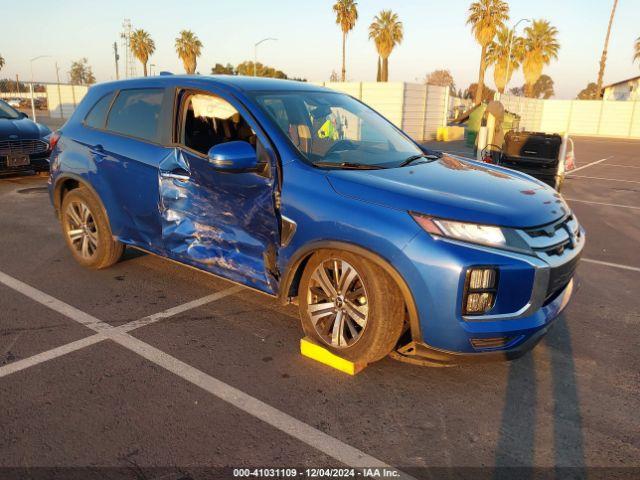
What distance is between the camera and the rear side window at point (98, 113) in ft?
15.8

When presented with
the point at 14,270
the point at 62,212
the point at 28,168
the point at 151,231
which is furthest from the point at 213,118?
the point at 28,168

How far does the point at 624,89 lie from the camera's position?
67.6 meters

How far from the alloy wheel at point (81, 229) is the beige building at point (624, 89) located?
6507 centimetres

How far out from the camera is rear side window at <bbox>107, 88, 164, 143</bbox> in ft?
14.0

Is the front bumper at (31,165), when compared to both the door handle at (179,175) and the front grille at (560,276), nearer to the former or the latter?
the door handle at (179,175)

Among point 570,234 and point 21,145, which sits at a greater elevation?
point 570,234

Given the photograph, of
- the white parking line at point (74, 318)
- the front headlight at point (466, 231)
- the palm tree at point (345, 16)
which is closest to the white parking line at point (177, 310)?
the white parking line at point (74, 318)

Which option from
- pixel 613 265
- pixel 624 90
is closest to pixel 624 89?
pixel 624 90

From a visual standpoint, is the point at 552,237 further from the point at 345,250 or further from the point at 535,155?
the point at 535,155

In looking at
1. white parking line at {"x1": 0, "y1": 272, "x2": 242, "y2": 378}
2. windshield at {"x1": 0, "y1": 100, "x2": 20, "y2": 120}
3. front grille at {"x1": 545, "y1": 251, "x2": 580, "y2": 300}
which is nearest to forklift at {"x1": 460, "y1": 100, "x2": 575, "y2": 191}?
front grille at {"x1": 545, "y1": 251, "x2": 580, "y2": 300}

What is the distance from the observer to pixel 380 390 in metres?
3.11

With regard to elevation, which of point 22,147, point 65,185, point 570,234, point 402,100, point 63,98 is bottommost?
point 22,147

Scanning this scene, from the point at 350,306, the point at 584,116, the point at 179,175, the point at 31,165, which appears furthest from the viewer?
the point at 584,116

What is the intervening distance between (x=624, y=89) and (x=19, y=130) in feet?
248
